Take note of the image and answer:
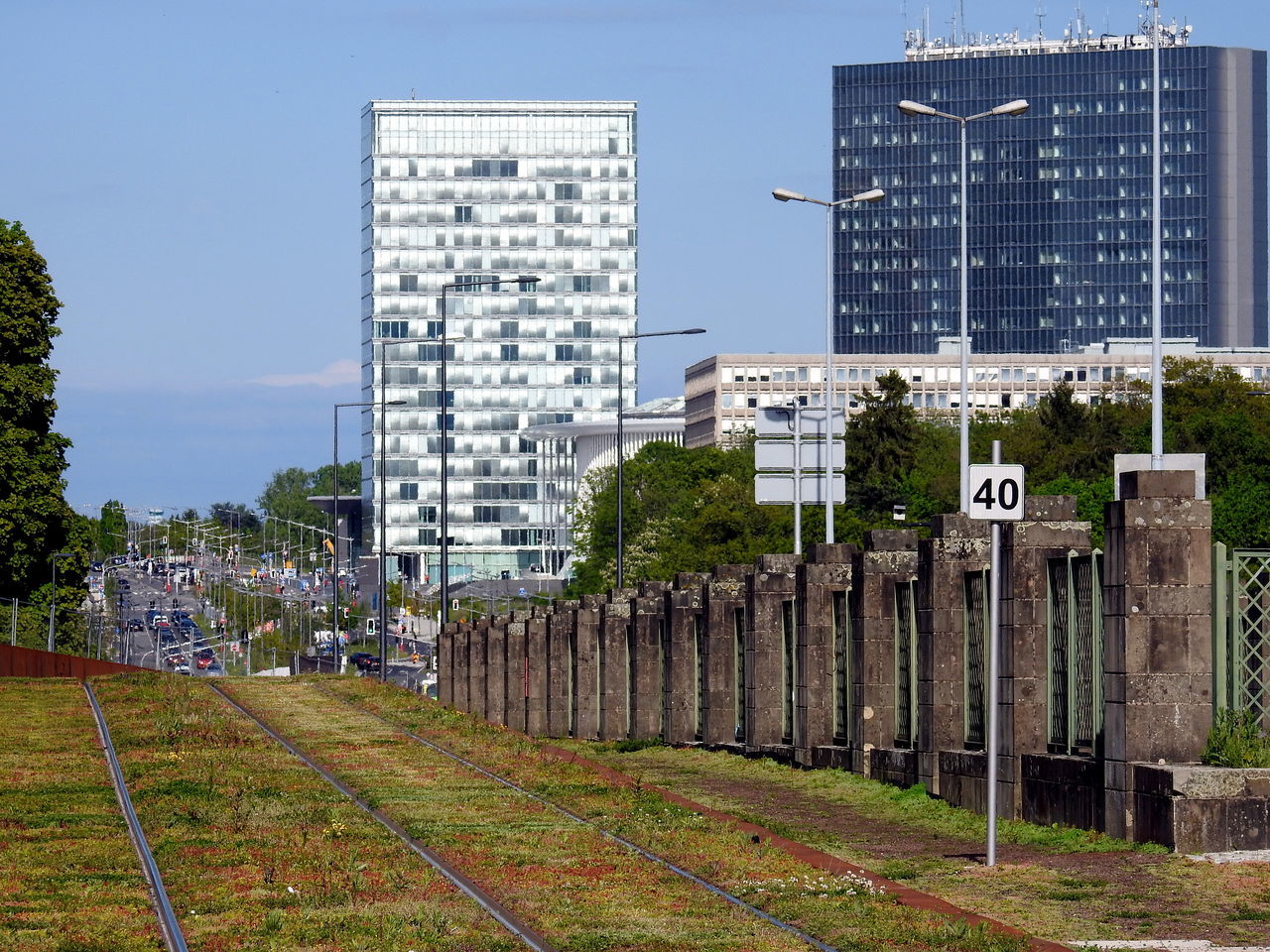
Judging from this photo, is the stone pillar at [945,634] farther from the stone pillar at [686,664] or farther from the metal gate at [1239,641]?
the stone pillar at [686,664]

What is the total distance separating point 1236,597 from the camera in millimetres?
18188

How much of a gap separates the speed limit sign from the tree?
50015mm

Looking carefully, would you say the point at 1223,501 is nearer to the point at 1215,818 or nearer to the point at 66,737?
the point at 66,737

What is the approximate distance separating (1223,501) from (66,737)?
7224 cm

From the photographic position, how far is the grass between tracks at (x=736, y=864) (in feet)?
44.1

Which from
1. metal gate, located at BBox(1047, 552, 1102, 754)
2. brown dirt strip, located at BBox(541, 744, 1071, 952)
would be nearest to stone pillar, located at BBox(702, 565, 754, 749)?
brown dirt strip, located at BBox(541, 744, 1071, 952)

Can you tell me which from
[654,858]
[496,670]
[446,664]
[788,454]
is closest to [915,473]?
[446,664]

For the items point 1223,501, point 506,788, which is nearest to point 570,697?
point 506,788

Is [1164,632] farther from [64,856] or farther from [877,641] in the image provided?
[64,856]

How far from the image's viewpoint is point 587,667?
146ft

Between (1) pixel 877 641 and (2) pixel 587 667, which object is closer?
(1) pixel 877 641

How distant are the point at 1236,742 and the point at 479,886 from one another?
5896 millimetres

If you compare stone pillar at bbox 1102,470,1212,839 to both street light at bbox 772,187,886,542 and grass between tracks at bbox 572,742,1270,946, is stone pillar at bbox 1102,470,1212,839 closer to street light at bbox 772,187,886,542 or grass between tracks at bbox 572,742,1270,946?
grass between tracks at bbox 572,742,1270,946

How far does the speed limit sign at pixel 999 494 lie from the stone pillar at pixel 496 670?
3733 centimetres
